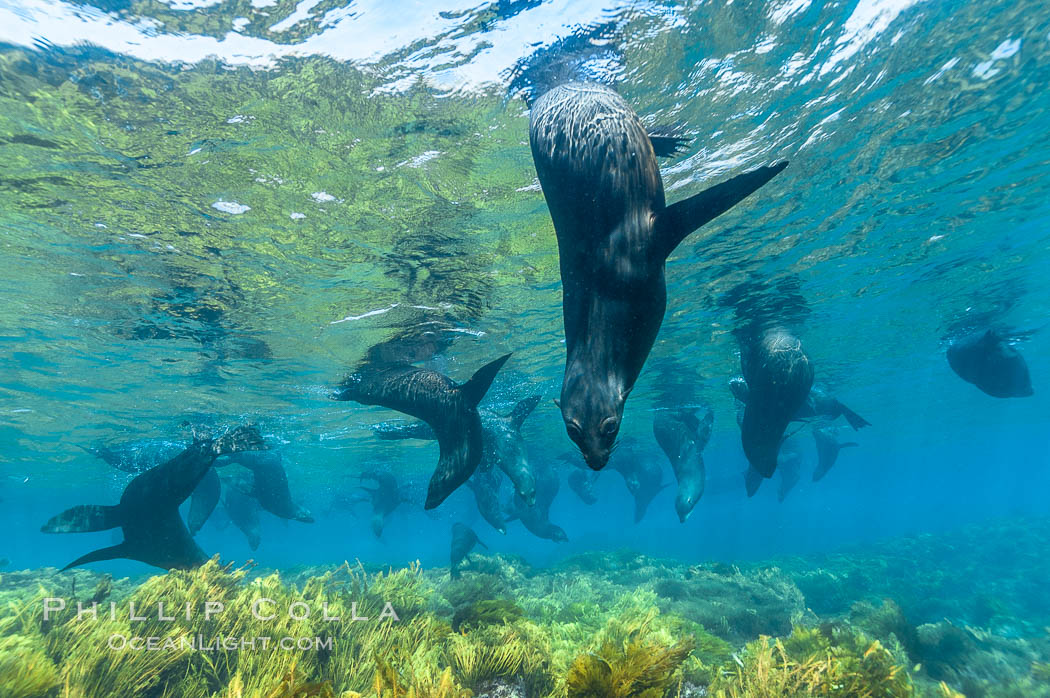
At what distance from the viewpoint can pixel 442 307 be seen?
12297 millimetres

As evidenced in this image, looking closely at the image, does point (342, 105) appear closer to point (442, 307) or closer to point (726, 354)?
point (442, 307)

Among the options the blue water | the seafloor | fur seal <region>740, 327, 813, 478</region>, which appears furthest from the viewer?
fur seal <region>740, 327, 813, 478</region>

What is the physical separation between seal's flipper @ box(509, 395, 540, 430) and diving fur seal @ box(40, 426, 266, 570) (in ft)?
17.7

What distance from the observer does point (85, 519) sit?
21.1 ft

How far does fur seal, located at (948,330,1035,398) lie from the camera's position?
41.3 feet

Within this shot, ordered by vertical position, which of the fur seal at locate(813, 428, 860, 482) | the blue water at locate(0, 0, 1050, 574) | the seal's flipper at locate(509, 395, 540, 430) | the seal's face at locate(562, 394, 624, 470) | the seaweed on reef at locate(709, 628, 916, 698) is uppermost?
the blue water at locate(0, 0, 1050, 574)

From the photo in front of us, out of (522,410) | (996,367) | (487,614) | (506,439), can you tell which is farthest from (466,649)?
(996,367)

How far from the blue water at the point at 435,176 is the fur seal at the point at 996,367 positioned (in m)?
2.61

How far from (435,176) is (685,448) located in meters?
13.8

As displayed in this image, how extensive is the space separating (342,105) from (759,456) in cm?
896

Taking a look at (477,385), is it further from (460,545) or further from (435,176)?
(460,545)

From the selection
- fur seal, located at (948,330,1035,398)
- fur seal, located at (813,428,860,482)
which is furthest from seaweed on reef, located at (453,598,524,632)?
fur seal, located at (813,428,860,482)

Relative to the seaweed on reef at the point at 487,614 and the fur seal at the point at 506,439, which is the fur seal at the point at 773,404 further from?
the seaweed on reef at the point at 487,614

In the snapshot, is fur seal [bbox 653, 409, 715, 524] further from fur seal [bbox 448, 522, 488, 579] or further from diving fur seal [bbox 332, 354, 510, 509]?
diving fur seal [bbox 332, 354, 510, 509]
